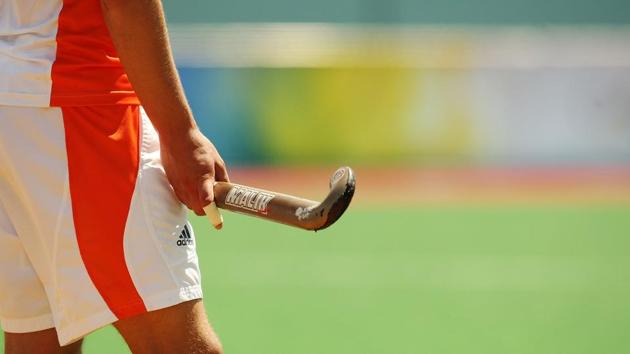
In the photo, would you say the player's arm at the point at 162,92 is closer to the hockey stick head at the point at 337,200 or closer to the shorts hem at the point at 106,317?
the shorts hem at the point at 106,317

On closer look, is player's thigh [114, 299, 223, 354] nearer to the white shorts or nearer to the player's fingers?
the white shorts

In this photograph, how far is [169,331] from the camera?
242cm

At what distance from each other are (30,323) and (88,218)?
0.34m

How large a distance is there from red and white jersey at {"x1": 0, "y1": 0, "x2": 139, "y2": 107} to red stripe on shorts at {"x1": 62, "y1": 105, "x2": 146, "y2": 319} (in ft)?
0.15

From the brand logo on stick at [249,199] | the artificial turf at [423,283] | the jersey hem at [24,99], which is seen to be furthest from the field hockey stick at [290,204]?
the artificial turf at [423,283]

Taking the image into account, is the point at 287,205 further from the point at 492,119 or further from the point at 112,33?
the point at 492,119

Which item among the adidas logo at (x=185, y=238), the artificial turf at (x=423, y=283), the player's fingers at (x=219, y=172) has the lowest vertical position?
the adidas logo at (x=185, y=238)

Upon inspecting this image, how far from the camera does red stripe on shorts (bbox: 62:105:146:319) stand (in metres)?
2.39

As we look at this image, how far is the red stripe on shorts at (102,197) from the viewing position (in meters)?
2.39

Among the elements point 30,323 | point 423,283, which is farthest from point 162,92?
point 423,283

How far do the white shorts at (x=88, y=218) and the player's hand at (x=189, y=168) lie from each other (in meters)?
0.05

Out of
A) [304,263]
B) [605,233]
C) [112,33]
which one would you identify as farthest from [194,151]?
[605,233]

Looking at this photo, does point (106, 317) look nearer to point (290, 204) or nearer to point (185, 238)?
point (185, 238)

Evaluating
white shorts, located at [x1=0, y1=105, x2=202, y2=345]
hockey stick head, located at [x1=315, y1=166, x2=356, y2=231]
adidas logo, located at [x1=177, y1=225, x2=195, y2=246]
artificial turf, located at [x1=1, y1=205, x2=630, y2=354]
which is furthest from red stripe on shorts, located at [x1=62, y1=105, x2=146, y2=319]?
artificial turf, located at [x1=1, y1=205, x2=630, y2=354]
